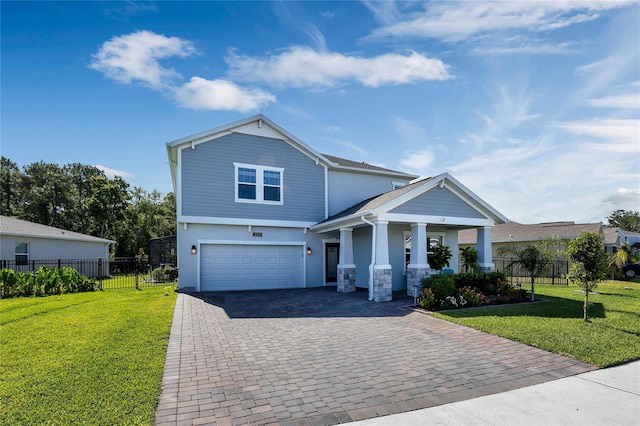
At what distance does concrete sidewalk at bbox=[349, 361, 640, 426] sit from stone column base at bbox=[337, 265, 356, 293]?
9.21 metres

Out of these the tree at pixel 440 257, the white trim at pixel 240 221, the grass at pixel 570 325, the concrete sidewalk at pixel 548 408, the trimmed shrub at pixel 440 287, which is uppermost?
the white trim at pixel 240 221

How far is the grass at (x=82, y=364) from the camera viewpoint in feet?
12.7

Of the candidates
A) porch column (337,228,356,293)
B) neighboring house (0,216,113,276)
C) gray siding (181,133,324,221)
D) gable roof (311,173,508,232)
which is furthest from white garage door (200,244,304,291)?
neighboring house (0,216,113,276)

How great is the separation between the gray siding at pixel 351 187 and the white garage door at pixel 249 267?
3.12 m

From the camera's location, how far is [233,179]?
1491cm

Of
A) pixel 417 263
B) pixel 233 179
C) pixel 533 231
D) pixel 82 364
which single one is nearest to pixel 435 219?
pixel 417 263

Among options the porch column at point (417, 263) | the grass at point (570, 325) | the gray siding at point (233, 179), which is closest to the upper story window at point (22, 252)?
the gray siding at point (233, 179)

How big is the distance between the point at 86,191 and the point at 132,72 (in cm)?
3544

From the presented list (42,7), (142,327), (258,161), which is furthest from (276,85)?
(142,327)

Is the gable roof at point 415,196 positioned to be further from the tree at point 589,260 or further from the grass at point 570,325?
the tree at point 589,260

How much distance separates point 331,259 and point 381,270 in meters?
5.48

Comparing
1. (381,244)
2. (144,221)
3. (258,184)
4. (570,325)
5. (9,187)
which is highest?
(9,187)

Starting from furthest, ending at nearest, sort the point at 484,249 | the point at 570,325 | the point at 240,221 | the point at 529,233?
the point at 529,233
the point at 240,221
the point at 484,249
the point at 570,325

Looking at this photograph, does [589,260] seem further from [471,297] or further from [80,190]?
[80,190]
